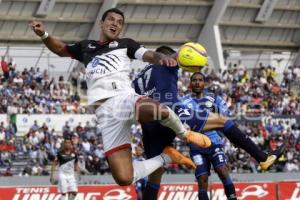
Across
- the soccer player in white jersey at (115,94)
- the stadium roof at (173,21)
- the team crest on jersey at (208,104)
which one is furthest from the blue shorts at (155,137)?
the stadium roof at (173,21)

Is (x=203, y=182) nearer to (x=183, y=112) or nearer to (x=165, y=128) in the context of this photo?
(x=183, y=112)

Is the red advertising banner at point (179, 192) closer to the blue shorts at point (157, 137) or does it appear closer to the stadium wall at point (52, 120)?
the blue shorts at point (157, 137)

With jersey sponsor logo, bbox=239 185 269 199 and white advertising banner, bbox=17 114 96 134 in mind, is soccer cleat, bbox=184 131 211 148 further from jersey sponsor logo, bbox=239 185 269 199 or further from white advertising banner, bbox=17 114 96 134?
white advertising banner, bbox=17 114 96 134

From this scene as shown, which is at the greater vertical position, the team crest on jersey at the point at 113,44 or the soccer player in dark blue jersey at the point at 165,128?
the team crest on jersey at the point at 113,44

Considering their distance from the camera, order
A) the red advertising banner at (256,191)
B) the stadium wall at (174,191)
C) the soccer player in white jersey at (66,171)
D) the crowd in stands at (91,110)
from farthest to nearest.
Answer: the crowd in stands at (91,110) < the red advertising banner at (256,191) < the soccer player in white jersey at (66,171) < the stadium wall at (174,191)

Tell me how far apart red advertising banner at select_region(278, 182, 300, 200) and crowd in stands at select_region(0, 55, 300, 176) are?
20.1ft

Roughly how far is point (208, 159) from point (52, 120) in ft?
61.0

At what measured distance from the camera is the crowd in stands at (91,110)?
2877 centimetres

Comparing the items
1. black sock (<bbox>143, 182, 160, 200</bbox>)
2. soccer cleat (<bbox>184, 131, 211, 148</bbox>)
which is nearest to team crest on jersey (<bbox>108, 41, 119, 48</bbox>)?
soccer cleat (<bbox>184, 131, 211, 148</bbox>)

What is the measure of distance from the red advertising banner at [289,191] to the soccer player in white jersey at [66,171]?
5.07 meters

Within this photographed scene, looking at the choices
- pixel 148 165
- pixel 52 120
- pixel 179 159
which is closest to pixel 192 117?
pixel 179 159

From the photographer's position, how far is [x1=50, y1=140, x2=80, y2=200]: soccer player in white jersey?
21.0 meters

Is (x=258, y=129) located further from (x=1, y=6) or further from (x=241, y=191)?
(x=1, y=6)

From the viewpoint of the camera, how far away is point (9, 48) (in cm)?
4338
